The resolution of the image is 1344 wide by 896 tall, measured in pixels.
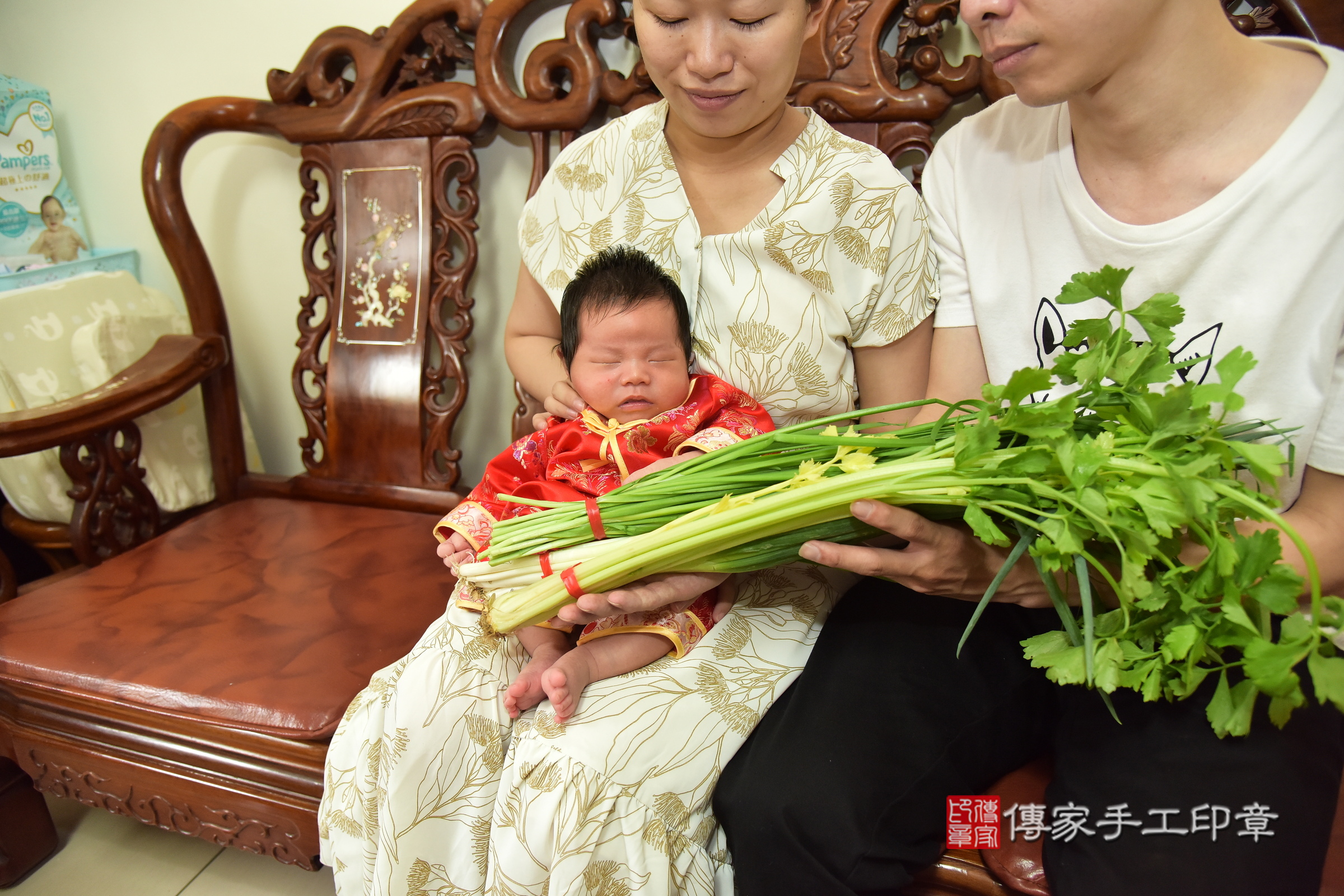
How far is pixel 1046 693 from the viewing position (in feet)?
3.99

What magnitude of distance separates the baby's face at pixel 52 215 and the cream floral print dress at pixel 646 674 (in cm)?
153

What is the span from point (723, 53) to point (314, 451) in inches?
58.4

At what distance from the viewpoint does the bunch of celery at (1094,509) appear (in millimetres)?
810

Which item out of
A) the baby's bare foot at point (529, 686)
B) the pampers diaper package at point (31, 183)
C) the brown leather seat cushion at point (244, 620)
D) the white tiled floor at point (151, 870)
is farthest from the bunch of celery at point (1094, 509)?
the pampers diaper package at point (31, 183)

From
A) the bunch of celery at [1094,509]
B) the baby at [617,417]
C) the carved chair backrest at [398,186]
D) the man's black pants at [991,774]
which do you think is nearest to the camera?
the bunch of celery at [1094,509]

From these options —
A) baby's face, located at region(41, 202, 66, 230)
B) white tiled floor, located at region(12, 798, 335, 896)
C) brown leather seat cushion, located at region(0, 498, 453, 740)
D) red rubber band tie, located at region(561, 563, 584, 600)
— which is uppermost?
baby's face, located at region(41, 202, 66, 230)

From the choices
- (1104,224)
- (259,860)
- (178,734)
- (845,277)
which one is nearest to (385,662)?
(178,734)

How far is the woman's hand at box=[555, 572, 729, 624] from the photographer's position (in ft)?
3.56

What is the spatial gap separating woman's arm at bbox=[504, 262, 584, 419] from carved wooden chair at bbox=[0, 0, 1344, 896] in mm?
213

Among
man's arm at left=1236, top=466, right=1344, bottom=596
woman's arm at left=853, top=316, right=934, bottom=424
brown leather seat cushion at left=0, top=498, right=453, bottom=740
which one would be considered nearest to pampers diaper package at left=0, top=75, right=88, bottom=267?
brown leather seat cushion at left=0, top=498, right=453, bottom=740

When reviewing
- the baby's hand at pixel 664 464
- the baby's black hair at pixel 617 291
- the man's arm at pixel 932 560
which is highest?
the baby's black hair at pixel 617 291

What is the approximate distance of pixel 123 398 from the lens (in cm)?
177

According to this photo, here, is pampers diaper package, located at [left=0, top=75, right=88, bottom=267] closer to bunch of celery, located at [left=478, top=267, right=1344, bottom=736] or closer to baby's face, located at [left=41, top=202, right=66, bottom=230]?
baby's face, located at [left=41, top=202, right=66, bottom=230]

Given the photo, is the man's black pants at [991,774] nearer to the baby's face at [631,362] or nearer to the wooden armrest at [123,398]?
the baby's face at [631,362]
